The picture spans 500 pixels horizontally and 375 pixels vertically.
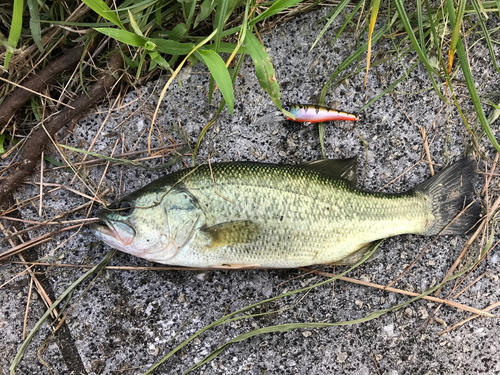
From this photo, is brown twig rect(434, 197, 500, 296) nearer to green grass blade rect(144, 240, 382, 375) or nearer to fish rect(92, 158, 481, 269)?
fish rect(92, 158, 481, 269)

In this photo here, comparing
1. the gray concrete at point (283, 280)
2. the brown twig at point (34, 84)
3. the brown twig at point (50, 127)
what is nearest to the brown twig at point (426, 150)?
the gray concrete at point (283, 280)

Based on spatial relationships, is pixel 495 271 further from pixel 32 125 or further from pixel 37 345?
pixel 32 125

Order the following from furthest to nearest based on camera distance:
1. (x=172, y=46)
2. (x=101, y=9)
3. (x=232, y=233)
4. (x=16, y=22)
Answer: (x=232, y=233)
(x=172, y=46)
(x=16, y=22)
(x=101, y=9)

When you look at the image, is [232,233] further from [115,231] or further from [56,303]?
[56,303]

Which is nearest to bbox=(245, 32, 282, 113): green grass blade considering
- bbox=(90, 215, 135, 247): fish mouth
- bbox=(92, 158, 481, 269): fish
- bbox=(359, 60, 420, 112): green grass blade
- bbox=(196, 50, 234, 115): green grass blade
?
bbox=(196, 50, 234, 115): green grass blade

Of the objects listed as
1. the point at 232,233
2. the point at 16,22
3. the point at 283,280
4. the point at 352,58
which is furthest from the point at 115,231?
the point at 352,58
